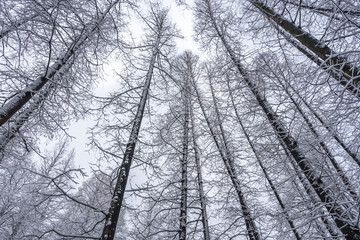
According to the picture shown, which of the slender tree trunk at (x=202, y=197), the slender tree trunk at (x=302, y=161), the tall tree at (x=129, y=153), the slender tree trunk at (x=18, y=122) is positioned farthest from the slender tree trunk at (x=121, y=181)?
the slender tree trunk at (x=302, y=161)

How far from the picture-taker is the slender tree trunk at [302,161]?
8.66ft

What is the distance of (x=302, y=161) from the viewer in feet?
11.1

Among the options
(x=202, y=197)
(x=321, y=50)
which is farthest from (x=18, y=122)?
(x=321, y=50)

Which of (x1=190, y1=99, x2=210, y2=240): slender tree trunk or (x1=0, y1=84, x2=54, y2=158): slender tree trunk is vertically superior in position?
(x1=0, y1=84, x2=54, y2=158): slender tree trunk

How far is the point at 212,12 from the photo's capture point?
629cm

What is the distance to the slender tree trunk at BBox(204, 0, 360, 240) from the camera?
2641 millimetres

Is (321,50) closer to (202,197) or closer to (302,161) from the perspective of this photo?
(302,161)

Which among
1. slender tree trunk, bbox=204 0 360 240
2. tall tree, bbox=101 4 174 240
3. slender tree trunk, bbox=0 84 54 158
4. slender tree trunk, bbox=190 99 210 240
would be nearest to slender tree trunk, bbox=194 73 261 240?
slender tree trunk, bbox=190 99 210 240

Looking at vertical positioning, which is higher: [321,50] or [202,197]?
[321,50]

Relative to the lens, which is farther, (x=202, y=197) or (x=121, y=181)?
(x=202, y=197)

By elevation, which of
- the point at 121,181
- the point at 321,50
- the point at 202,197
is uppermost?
the point at 321,50

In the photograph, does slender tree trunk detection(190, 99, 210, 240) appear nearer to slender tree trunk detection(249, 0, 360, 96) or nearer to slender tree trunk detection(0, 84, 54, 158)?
slender tree trunk detection(249, 0, 360, 96)

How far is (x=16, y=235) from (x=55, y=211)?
193 cm

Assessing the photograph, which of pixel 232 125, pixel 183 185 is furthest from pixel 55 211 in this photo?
pixel 232 125
